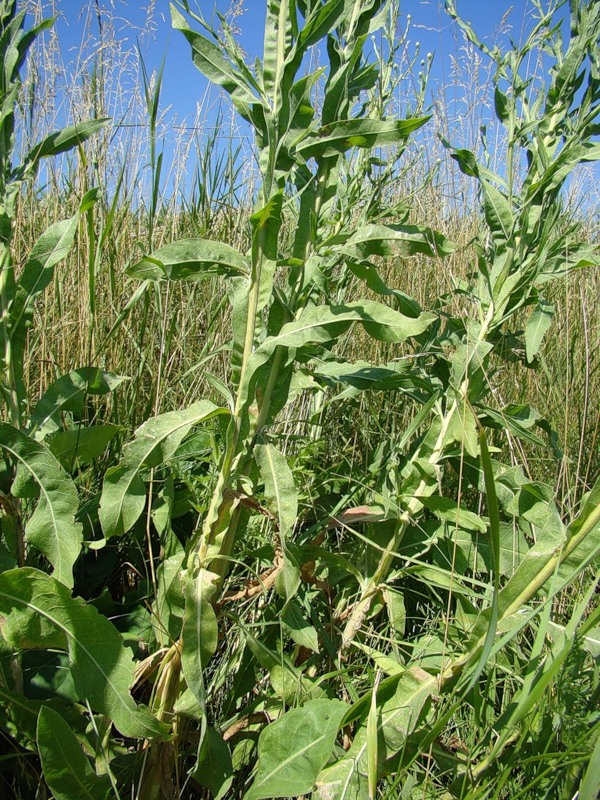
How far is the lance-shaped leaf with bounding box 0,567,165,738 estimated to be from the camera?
96cm

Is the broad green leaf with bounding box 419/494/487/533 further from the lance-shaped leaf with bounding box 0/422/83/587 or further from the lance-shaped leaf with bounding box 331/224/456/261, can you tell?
the lance-shaped leaf with bounding box 0/422/83/587

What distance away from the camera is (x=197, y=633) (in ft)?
3.19

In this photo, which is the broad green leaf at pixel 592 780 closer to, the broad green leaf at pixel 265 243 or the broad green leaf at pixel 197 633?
the broad green leaf at pixel 197 633

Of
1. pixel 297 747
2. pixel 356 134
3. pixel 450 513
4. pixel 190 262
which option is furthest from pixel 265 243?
pixel 297 747

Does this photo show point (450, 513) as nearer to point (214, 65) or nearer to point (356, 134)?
point (356, 134)

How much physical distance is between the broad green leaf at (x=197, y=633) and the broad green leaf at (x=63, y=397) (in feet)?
1.33

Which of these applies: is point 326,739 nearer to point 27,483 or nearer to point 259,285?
point 27,483

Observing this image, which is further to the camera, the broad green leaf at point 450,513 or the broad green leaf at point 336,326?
the broad green leaf at point 450,513

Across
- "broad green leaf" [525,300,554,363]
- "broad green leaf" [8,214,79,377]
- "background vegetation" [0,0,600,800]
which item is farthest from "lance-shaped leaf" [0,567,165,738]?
"broad green leaf" [525,300,554,363]

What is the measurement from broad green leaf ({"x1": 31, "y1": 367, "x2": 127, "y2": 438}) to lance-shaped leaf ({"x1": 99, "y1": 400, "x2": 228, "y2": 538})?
0.64 feet

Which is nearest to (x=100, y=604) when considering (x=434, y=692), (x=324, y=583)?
(x=324, y=583)

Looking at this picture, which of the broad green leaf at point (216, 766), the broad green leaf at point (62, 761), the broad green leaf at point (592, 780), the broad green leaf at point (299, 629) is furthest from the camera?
the broad green leaf at point (299, 629)

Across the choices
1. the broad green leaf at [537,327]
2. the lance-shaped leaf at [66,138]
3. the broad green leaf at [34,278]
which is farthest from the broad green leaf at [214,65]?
the broad green leaf at [537,327]

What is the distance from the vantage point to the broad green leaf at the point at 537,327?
1.40 m
